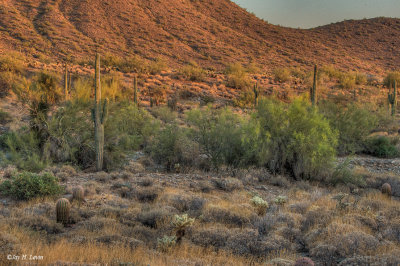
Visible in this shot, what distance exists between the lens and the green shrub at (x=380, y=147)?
690 inches

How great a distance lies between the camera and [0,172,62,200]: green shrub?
8.90 meters

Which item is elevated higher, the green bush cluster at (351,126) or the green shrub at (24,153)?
the green bush cluster at (351,126)

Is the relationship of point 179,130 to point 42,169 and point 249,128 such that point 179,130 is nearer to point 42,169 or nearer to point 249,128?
point 249,128

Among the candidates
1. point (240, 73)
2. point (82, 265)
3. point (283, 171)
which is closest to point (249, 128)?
point (283, 171)

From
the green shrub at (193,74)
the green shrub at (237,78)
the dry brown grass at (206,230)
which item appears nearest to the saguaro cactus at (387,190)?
the dry brown grass at (206,230)

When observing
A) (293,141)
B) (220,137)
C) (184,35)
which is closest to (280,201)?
(293,141)

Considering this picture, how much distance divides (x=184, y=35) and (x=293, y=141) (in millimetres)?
40346

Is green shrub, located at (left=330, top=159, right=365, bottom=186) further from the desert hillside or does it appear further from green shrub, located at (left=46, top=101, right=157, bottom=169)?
the desert hillside

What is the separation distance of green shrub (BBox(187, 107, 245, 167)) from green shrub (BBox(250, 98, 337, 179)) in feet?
2.09

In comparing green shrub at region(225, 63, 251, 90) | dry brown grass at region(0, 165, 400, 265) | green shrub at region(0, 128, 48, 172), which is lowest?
dry brown grass at region(0, 165, 400, 265)

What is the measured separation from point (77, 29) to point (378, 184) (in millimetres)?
41615

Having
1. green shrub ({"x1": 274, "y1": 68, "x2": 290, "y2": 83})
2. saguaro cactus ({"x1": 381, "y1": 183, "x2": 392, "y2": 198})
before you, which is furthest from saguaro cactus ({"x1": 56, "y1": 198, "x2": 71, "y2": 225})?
green shrub ({"x1": 274, "y1": 68, "x2": 290, "y2": 83})

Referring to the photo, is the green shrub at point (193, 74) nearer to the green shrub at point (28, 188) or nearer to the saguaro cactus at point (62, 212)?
the green shrub at point (28, 188)

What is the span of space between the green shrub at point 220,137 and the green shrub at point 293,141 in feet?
2.09
